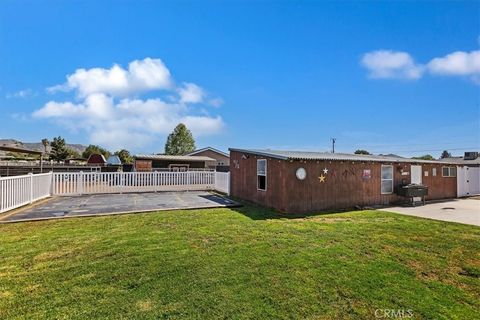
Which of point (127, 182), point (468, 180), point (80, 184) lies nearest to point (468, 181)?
point (468, 180)

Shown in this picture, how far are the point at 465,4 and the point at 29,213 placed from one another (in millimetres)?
16689

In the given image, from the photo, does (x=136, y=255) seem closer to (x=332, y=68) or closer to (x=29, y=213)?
(x=29, y=213)

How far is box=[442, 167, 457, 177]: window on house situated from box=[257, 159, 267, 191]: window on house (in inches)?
400

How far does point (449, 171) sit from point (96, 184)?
1889cm

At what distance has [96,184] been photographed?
13.6 m

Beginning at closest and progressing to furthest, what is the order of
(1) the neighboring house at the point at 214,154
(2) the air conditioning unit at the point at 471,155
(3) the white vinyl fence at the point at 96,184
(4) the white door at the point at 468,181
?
1. (3) the white vinyl fence at the point at 96,184
2. (4) the white door at the point at 468,181
3. (2) the air conditioning unit at the point at 471,155
4. (1) the neighboring house at the point at 214,154

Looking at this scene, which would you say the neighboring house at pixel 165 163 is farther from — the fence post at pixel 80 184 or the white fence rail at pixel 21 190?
the white fence rail at pixel 21 190

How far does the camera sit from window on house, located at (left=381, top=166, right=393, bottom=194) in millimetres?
11344

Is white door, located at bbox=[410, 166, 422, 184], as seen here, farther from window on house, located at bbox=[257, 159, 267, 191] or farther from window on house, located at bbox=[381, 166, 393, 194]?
window on house, located at bbox=[257, 159, 267, 191]

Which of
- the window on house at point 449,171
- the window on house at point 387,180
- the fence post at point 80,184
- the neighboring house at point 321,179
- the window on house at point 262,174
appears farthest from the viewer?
the window on house at point 449,171

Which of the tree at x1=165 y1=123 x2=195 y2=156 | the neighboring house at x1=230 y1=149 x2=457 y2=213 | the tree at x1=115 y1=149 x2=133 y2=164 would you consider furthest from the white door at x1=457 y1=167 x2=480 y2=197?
the tree at x1=115 y1=149 x2=133 y2=164

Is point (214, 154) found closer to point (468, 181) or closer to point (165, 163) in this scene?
point (165, 163)

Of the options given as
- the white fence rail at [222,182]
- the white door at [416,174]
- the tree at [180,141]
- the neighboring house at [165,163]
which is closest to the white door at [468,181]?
the white door at [416,174]

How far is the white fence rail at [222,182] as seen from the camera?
14.6 m
